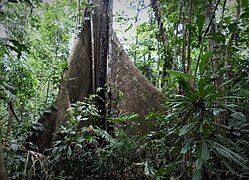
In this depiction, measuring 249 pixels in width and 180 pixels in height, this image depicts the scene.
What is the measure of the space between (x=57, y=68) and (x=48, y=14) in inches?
93.9

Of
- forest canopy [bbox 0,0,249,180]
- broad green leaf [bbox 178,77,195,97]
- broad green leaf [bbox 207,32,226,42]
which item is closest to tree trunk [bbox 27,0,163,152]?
forest canopy [bbox 0,0,249,180]

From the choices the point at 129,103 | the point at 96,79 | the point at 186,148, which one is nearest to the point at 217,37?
the point at 186,148

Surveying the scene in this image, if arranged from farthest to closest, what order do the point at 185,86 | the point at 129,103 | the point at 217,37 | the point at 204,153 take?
the point at 129,103 < the point at 217,37 < the point at 185,86 < the point at 204,153

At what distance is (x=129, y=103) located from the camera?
10.8ft

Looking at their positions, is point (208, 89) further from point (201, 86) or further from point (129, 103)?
point (129, 103)

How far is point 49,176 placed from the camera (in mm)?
1866

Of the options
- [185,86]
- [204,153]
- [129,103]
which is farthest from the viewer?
[129,103]

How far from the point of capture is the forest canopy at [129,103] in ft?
4.14

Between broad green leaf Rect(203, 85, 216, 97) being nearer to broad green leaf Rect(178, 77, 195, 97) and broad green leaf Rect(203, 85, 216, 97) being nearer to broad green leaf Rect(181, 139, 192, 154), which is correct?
broad green leaf Rect(178, 77, 195, 97)

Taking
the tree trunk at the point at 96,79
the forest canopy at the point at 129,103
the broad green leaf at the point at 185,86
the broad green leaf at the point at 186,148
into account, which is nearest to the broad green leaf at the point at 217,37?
the forest canopy at the point at 129,103

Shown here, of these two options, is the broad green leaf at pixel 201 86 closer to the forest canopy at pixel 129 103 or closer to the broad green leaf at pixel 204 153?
the forest canopy at pixel 129 103

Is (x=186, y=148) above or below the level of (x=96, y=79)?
below

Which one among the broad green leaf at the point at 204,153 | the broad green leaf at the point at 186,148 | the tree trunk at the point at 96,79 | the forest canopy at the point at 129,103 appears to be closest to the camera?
the broad green leaf at the point at 204,153

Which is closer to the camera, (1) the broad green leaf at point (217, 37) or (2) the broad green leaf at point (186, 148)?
(2) the broad green leaf at point (186, 148)
